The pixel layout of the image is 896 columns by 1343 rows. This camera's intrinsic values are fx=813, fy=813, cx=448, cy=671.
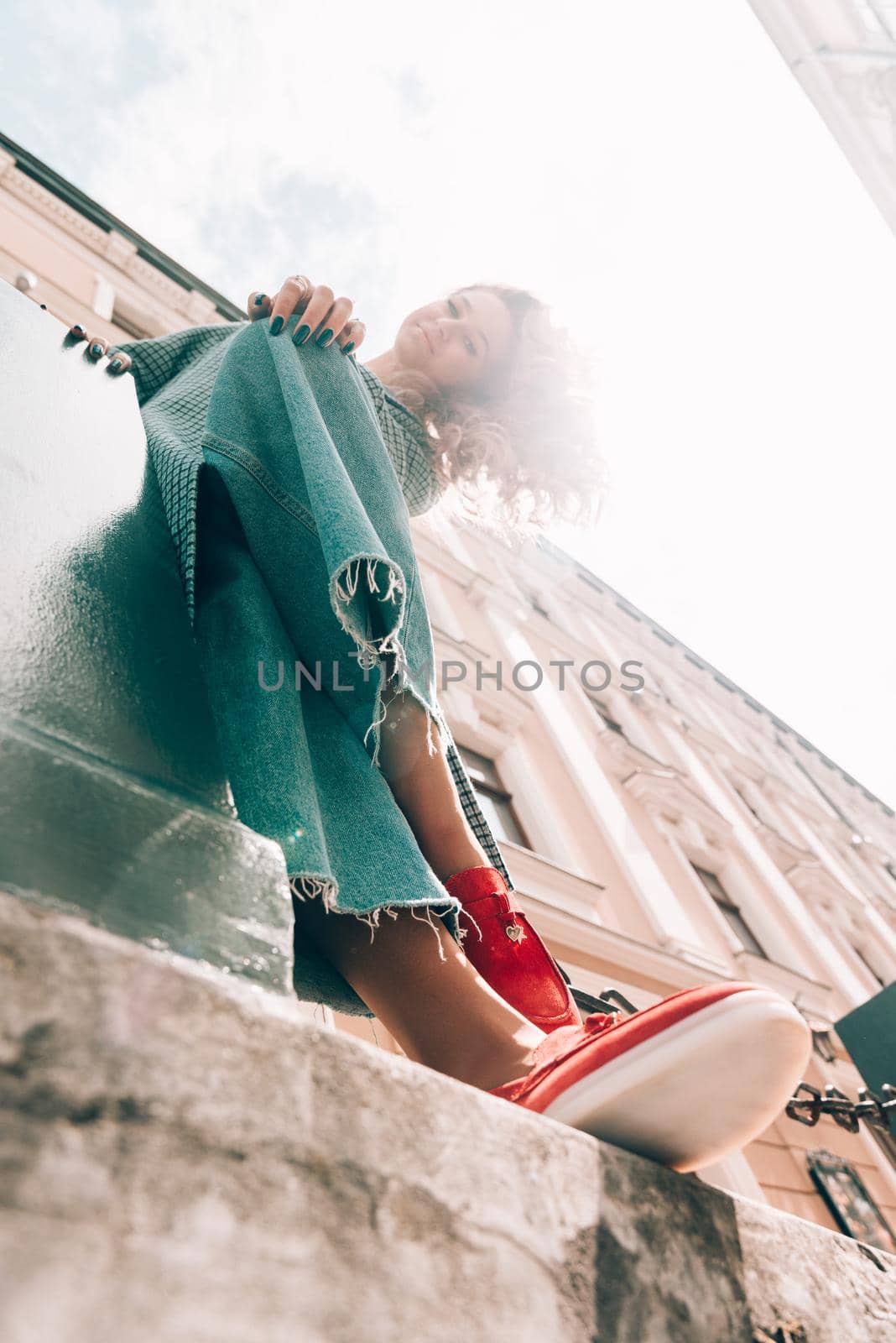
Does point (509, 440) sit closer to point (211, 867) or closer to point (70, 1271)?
point (211, 867)

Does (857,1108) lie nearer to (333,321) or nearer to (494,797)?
(494,797)

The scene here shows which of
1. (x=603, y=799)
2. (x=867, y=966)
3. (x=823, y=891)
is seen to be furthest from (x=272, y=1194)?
(x=867, y=966)

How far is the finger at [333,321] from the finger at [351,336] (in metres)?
0.03

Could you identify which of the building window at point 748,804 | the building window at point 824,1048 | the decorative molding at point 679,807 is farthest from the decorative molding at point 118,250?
the building window at point 748,804

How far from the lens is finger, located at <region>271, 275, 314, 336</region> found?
5.32 feet

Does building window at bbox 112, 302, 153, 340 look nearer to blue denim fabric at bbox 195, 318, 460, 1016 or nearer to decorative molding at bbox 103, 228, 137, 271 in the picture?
decorative molding at bbox 103, 228, 137, 271

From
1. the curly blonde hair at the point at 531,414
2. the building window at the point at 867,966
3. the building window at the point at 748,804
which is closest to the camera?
the curly blonde hair at the point at 531,414

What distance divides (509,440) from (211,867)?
1.69m

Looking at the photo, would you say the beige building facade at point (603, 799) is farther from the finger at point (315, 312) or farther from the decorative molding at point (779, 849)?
the finger at point (315, 312)

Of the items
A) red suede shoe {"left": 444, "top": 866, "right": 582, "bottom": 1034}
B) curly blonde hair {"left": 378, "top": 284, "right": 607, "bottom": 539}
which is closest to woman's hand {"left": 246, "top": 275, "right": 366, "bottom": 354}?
curly blonde hair {"left": 378, "top": 284, "right": 607, "bottom": 539}

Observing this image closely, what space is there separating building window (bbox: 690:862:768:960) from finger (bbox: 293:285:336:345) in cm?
840

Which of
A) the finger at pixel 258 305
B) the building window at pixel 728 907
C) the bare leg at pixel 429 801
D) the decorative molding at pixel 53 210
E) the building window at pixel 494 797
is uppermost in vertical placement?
the finger at pixel 258 305

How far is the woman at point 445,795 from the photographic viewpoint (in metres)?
0.73

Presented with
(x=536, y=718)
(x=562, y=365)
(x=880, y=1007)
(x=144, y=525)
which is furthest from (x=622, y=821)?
(x=144, y=525)
